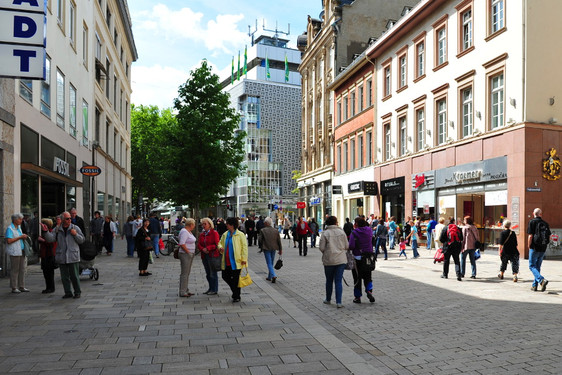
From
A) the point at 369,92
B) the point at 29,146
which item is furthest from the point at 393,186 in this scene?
the point at 29,146

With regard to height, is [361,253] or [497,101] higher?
[497,101]

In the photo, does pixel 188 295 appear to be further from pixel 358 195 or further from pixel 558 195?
pixel 358 195

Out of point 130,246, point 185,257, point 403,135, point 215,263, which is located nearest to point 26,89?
point 130,246

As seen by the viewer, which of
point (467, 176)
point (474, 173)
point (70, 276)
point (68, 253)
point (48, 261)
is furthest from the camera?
point (467, 176)

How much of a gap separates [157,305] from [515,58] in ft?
54.7

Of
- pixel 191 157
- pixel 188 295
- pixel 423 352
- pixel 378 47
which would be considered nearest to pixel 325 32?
pixel 378 47

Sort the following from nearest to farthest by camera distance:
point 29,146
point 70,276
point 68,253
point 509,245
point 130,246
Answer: point 68,253 < point 70,276 < point 509,245 < point 29,146 < point 130,246

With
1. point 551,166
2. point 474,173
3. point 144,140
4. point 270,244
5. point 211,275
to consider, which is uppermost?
point 144,140

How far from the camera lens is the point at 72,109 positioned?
23.6 meters

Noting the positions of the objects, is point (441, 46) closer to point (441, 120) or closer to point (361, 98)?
point (441, 120)

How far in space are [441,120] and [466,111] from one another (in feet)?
7.91

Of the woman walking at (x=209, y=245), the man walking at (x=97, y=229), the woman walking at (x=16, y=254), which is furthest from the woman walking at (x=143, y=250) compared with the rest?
the man walking at (x=97, y=229)

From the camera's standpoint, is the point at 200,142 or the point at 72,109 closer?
the point at 72,109

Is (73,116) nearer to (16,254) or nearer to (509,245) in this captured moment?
→ (16,254)
